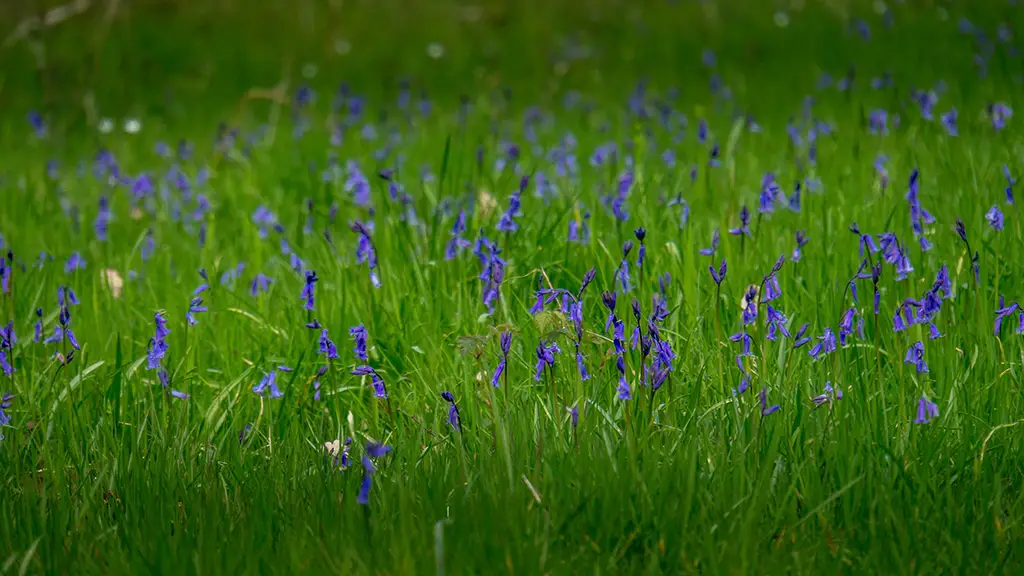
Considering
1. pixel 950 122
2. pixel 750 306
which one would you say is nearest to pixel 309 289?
pixel 750 306

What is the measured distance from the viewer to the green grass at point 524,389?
2191 millimetres

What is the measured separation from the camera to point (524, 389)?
2.85 m

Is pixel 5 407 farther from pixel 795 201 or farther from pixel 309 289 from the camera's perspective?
pixel 795 201

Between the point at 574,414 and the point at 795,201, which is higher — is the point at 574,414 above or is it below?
below

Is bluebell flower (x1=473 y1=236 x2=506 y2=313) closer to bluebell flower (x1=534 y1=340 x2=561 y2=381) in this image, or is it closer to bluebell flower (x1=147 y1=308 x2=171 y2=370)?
bluebell flower (x1=534 y1=340 x2=561 y2=381)

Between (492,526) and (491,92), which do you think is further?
(491,92)

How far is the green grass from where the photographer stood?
2191mm

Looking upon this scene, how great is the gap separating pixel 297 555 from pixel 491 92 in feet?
21.7

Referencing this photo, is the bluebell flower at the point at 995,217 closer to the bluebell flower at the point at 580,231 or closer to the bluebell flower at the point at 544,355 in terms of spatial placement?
the bluebell flower at the point at 580,231

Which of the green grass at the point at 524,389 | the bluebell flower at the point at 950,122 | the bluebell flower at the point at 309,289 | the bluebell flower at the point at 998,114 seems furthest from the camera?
the bluebell flower at the point at 998,114

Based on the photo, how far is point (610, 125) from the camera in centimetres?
653

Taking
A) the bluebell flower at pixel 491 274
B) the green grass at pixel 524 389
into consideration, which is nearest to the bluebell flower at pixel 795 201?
the green grass at pixel 524 389

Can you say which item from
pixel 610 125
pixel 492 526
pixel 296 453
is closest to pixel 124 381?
pixel 296 453

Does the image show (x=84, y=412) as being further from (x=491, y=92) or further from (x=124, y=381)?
(x=491, y=92)
